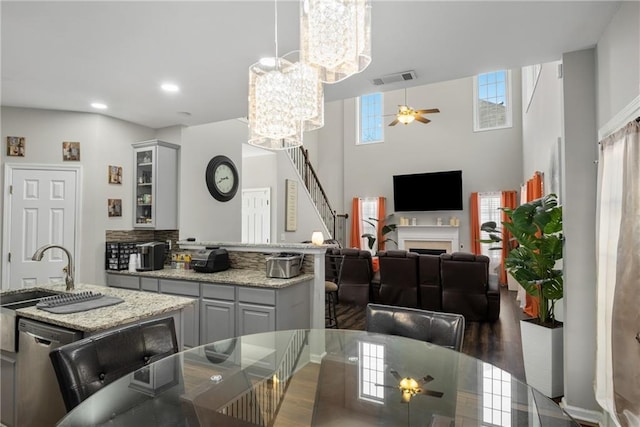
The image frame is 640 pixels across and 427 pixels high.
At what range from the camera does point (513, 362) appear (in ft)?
11.1

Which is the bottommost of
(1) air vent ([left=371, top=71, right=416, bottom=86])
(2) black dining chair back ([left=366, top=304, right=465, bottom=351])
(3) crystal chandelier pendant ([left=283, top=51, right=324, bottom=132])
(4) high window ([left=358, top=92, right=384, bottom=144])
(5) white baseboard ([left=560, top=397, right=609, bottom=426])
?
(5) white baseboard ([left=560, top=397, right=609, bottom=426])

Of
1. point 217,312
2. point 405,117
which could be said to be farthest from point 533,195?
point 217,312

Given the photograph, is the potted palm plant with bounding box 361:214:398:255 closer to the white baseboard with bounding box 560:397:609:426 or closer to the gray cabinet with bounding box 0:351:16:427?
the white baseboard with bounding box 560:397:609:426

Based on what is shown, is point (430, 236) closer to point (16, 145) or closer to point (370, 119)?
point (370, 119)

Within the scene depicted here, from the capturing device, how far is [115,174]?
14.2ft

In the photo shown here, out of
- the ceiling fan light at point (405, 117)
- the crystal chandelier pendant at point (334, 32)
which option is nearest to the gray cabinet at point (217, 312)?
the crystal chandelier pendant at point (334, 32)

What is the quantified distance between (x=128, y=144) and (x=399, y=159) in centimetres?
671

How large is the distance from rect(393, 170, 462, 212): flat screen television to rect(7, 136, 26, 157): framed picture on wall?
24.5 ft

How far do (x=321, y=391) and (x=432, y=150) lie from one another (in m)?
8.18

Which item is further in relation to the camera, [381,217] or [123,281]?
[381,217]

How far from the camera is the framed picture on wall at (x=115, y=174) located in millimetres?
4297

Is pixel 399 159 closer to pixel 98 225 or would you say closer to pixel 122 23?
pixel 98 225

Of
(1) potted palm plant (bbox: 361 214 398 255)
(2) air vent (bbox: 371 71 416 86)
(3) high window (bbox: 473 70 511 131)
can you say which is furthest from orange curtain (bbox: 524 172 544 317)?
(1) potted palm plant (bbox: 361 214 398 255)

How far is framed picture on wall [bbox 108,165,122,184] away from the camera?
4.30 meters
